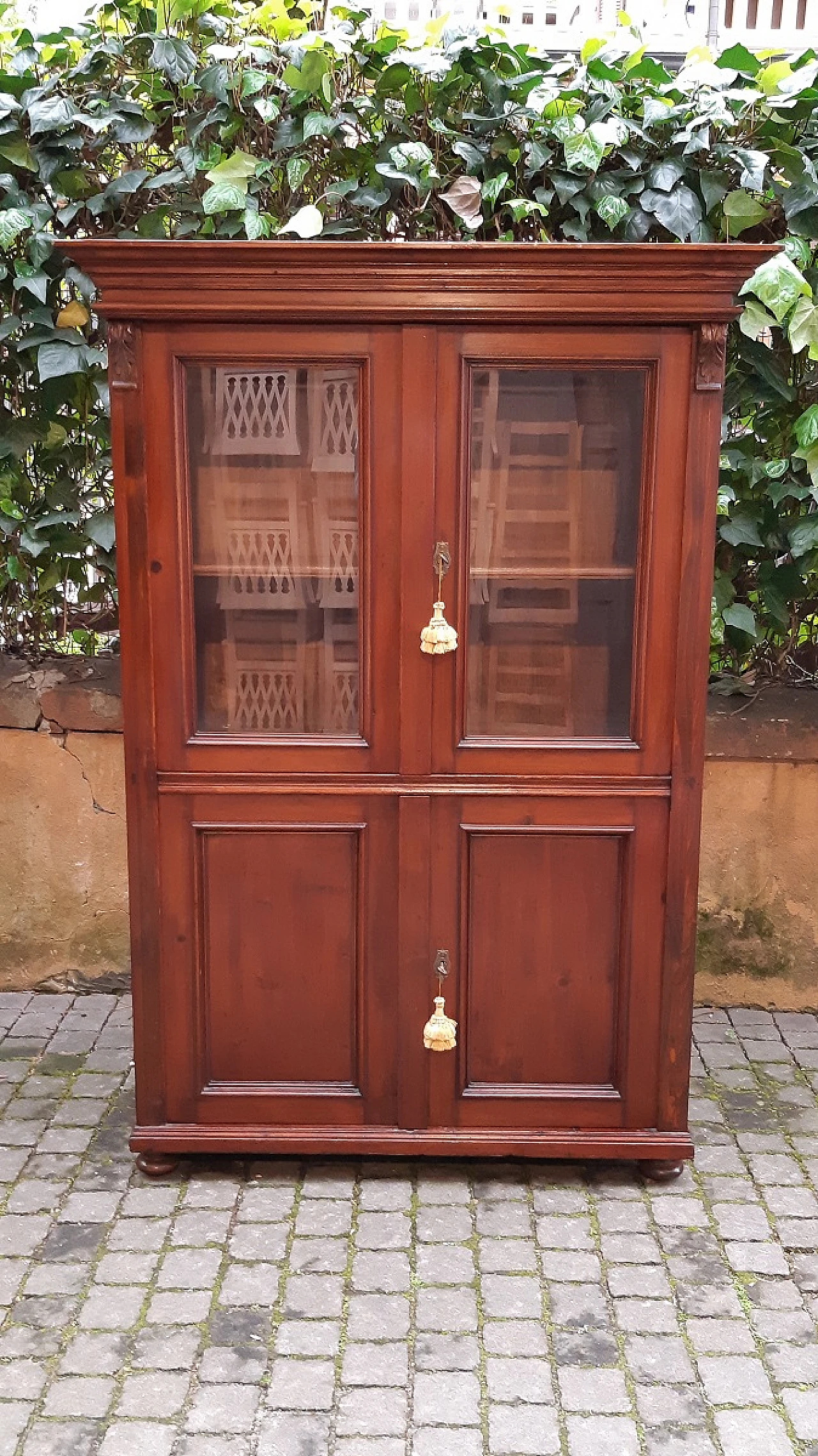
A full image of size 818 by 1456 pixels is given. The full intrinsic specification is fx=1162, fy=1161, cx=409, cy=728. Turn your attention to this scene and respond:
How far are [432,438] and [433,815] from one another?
860 mm

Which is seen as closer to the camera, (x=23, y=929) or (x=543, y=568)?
(x=543, y=568)

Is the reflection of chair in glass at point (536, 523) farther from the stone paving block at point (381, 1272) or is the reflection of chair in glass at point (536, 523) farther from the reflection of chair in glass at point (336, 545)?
the stone paving block at point (381, 1272)

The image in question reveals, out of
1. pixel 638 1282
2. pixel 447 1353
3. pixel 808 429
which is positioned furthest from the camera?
pixel 808 429

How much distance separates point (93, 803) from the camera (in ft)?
12.4

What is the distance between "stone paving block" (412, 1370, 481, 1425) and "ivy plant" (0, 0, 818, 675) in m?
2.33

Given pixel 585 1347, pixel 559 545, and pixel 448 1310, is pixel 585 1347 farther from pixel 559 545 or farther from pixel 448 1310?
pixel 559 545

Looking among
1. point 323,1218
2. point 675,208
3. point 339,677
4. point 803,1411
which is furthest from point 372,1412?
point 675,208

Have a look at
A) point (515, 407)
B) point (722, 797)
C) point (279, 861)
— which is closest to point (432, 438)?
point (515, 407)

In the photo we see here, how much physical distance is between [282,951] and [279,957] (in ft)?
0.05

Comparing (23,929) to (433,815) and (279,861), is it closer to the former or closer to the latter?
(279,861)

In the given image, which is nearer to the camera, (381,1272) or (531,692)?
(381,1272)

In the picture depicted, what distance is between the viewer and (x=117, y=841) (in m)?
3.80

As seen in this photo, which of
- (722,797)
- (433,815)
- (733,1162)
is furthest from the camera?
(722,797)

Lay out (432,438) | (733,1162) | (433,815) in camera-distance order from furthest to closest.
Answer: (733,1162)
(433,815)
(432,438)
